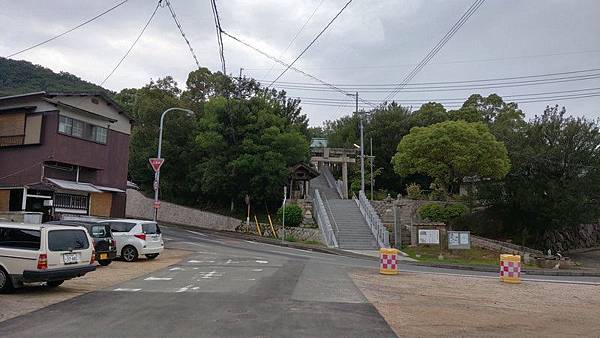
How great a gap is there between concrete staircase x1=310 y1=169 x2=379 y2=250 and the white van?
23247 millimetres

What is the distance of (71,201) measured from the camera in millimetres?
30031

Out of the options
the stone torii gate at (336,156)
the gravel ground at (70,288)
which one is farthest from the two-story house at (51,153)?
the stone torii gate at (336,156)

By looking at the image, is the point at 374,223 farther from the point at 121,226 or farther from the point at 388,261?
the point at 121,226

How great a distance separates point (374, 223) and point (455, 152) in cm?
769

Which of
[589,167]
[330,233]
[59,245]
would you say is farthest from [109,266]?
[589,167]

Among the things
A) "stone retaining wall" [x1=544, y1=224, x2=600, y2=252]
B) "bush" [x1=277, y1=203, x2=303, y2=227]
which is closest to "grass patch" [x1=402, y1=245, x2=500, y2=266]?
"bush" [x1=277, y1=203, x2=303, y2=227]

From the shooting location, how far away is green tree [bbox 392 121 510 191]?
122ft

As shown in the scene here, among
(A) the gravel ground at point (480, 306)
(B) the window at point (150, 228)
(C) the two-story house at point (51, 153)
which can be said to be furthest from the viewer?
(C) the two-story house at point (51, 153)

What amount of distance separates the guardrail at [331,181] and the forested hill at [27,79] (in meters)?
24.5

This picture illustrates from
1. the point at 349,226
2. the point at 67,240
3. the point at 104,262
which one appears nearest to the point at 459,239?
the point at 349,226

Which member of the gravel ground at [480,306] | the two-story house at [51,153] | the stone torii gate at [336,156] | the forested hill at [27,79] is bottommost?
the gravel ground at [480,306]

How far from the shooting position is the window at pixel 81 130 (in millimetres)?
28875

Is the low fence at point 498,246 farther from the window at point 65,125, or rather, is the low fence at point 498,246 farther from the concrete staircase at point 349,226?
the window at point 65,125

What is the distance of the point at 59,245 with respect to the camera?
40.5 ft
